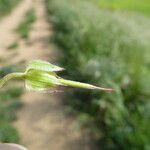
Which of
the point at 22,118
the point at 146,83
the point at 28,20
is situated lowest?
the point at 28,20

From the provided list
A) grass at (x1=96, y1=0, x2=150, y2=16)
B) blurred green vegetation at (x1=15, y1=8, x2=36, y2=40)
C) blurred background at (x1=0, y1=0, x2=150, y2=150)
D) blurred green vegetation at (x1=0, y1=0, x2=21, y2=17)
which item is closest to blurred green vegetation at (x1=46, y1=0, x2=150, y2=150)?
blurred background at (x1=0, y1=0, x2=150, y2=150)

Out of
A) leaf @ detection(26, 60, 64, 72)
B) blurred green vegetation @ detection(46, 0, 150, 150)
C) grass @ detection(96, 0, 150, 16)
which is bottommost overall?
grass @ detection(96, 0, 150, 16)

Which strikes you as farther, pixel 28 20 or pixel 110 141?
pixel 28 20

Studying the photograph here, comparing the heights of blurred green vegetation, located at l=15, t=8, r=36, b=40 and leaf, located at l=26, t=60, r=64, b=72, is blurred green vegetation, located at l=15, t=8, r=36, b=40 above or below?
below

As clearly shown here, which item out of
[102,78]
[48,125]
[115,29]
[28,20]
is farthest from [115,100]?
[28,20]

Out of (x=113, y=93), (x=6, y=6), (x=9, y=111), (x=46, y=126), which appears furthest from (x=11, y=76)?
(x=6, y=6)

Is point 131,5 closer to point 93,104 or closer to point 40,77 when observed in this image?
point 93,104

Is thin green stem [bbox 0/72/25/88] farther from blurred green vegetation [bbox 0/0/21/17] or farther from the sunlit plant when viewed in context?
blurred green vegetation [bbox 0/0/21/17]

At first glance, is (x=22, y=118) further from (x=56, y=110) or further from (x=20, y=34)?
(x=20, y=34)
